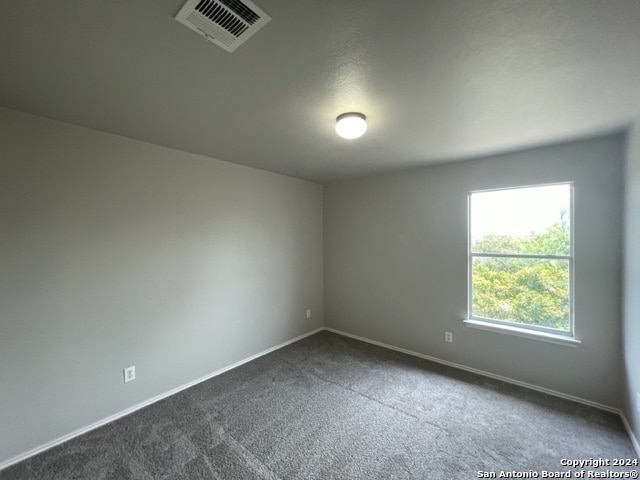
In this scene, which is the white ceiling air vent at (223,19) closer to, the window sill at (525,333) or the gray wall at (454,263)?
the gray wall at (454,263)

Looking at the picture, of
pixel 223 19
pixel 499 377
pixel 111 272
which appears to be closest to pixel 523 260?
pixel 499 377

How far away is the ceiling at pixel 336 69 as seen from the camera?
1.10 metres

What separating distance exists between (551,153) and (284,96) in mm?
2662

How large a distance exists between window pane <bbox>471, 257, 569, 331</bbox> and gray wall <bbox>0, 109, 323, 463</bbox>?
2.65 m

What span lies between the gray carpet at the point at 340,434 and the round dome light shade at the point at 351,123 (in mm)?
2334

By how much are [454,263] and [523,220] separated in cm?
82

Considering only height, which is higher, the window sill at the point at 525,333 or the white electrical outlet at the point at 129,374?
the window sill at the point at 525,333

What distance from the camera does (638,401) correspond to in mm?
1938

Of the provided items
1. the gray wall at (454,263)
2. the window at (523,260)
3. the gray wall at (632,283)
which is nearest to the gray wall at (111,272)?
the gray wall at (454,263)

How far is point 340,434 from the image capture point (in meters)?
2.12

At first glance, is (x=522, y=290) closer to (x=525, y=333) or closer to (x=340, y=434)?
(x=525, y=333)

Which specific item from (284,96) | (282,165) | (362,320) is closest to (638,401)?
(362,320)

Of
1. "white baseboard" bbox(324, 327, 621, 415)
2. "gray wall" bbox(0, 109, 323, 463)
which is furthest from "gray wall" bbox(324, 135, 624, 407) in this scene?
"gray wall" bbox(0, 109, 323, 463)

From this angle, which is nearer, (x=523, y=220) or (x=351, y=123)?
(x=351, y=123)
